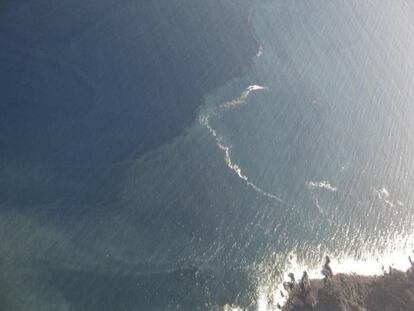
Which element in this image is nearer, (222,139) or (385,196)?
(222,139)

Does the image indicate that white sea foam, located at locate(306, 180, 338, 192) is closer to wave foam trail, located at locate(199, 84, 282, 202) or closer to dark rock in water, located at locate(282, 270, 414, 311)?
wave foam trail, located at locate(199, 84, 282, 202)

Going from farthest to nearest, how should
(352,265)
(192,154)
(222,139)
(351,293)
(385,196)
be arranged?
(385,196)
(222,139)
(192,154)
(352,265)
(351,293)

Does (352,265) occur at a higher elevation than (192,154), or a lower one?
lower

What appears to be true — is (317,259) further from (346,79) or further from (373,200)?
(346,79)

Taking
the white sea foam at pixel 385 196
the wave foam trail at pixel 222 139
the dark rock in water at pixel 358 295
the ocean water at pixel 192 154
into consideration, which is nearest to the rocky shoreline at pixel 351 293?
the dark rock in water at pixel 358 295

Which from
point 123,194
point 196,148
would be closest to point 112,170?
point 123,194

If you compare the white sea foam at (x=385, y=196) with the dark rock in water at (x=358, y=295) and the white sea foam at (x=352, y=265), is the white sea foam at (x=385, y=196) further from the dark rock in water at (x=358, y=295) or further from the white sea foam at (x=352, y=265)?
the dark rock in water at (x=358, y=295)

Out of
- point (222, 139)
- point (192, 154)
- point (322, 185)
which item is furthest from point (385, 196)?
point (192, 154)

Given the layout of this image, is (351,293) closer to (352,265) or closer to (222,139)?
(352,265)
